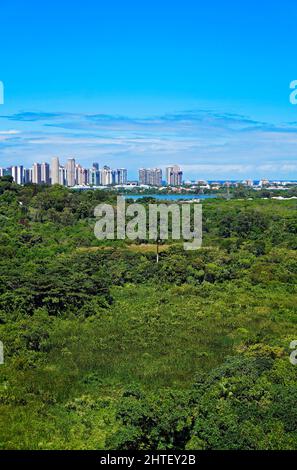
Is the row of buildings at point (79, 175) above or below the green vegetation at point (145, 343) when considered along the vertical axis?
above

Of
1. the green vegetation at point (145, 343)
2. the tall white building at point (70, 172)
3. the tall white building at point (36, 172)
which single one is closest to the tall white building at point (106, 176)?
the tall white building at point (70, 172)

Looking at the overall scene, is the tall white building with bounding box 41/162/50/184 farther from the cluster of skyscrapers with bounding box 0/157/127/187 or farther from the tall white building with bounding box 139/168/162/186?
the tall white building with bounding box 139/168/162/186

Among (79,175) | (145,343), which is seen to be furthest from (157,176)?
(145,343)

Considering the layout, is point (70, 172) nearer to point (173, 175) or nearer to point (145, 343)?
point (173, 175)

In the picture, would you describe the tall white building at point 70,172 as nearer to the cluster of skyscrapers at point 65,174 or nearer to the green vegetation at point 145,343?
the cluster of skyscrapers at point 65,174

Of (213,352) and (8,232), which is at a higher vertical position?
(8,232)
